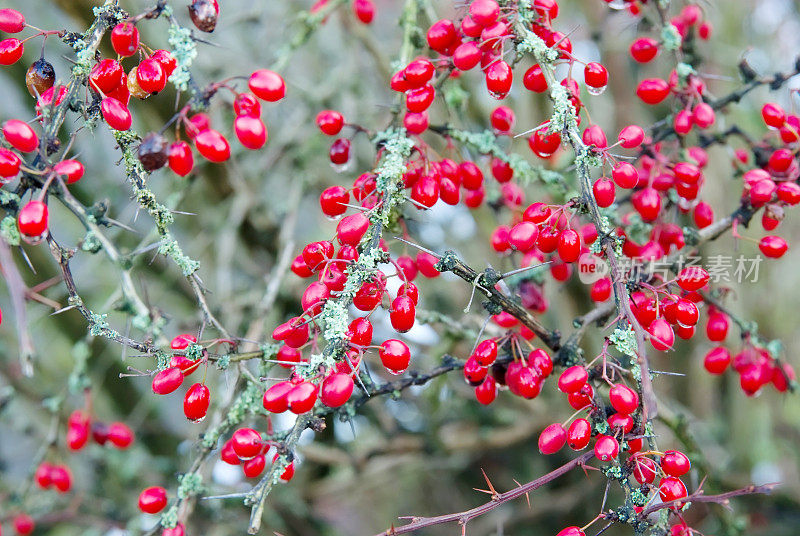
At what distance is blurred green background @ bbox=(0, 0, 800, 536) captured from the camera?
7.93 ft

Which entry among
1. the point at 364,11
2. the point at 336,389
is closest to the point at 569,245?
the point at 336,389

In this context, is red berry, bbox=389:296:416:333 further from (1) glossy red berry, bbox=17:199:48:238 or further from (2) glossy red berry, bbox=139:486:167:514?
(2) glossy red berry, bbox=139:486:167:514

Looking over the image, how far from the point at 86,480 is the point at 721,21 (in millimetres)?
4110

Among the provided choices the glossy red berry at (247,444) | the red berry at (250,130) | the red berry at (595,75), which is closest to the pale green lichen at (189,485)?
the glossy red berry at (247,444)

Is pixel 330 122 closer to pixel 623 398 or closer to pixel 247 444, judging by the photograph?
pixel 247 444

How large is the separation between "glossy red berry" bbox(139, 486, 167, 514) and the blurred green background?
574mm

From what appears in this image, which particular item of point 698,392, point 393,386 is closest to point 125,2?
point 393,386

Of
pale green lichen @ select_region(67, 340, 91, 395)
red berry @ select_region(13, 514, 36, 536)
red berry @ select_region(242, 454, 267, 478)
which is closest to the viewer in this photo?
red berry @ select_region(242, 454, 267, 478)

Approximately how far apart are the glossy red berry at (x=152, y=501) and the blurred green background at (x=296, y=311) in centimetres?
57

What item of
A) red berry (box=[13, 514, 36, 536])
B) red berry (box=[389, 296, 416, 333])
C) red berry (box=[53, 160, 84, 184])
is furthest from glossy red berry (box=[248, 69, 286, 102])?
red berry (box=[13, 514, 36, 536])

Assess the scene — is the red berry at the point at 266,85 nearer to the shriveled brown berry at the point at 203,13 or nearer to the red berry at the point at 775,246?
the shriveled brown berry at the point at 203,13

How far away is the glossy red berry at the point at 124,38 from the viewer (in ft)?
3.78

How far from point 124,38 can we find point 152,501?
0.92 meters

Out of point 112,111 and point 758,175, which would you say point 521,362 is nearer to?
point 758,175
